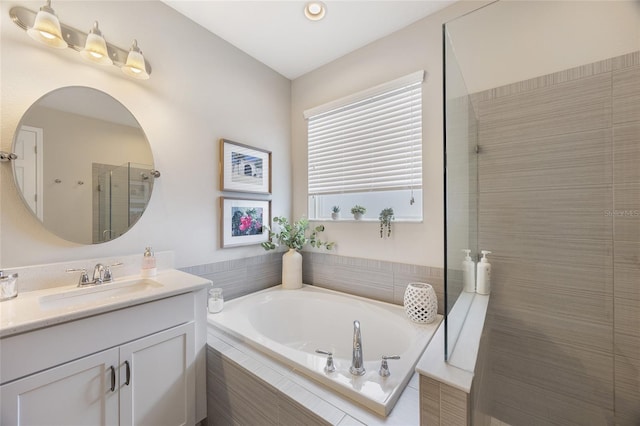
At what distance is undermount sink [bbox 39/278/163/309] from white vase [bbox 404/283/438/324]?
4.87 ft

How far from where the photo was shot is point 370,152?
2.01 meters

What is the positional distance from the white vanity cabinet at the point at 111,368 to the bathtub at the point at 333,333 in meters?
0.33

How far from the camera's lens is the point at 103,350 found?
100cm

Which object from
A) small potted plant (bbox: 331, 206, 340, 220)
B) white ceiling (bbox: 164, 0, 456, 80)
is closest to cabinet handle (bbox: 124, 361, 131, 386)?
small potted plant (bbox: 331, 206, 340, 220)

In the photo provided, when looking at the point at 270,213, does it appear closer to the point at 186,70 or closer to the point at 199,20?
the point at 186,70

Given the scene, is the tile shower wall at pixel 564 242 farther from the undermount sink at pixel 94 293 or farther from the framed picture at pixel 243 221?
the undermount sink at pixel 94 293

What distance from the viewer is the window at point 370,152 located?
1.81m

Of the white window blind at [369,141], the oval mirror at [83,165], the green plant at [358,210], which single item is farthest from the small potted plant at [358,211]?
the oval mirror at [83,165]

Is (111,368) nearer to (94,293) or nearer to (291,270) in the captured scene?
(94,293)

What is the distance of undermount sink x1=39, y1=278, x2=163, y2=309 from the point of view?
1126 mm

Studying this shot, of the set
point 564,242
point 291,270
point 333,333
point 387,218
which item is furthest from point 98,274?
point 564,242

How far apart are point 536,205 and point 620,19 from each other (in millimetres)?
962

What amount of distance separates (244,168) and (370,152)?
1.06 meters

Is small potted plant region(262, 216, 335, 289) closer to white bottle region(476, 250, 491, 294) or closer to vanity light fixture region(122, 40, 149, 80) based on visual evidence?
white bottle region(476, 250, 491, 294)
